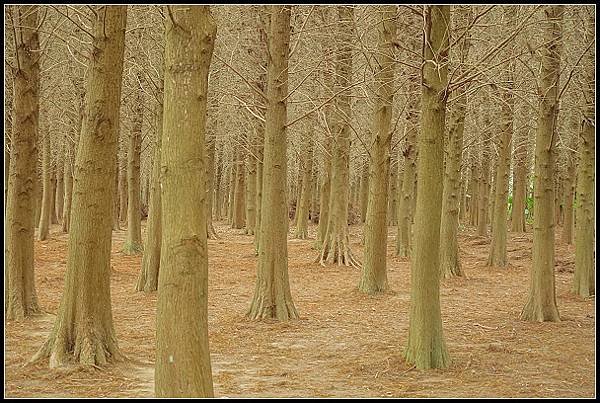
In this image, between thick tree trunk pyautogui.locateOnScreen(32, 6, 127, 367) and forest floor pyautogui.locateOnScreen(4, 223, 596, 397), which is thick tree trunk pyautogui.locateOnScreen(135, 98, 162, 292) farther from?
thick tree trunk pyautogui.locateOnScreen(32, 6, 127, 367)

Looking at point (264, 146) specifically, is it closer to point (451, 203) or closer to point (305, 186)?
point (451, 203)

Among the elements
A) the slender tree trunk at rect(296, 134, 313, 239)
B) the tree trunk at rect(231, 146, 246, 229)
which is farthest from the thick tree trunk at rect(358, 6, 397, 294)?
the tree trunk at rect(231, 146, 246, 229)

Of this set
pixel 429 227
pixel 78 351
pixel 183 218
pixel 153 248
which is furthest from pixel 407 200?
pixel 183 218

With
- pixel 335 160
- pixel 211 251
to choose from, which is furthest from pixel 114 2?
pixel 211 251

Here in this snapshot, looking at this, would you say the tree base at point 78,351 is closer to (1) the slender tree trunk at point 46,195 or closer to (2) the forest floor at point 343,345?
(2) the forest floor at point 343,345

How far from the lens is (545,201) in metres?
10.6

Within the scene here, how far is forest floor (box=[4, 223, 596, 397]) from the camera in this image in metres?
7.00

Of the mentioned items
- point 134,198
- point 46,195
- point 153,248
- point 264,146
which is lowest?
point 153,248

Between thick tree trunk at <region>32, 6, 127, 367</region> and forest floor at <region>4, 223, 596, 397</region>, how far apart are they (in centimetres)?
37

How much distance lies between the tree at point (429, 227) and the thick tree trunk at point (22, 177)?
6.05 m

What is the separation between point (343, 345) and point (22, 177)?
17.9 feet

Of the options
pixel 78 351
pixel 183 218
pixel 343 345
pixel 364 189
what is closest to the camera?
pixel 183 218

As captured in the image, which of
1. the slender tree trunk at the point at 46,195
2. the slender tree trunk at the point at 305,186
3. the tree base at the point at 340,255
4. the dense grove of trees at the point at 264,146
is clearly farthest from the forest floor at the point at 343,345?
the slender tree trunk at the point at 305,186

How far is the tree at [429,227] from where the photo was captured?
775 cm
